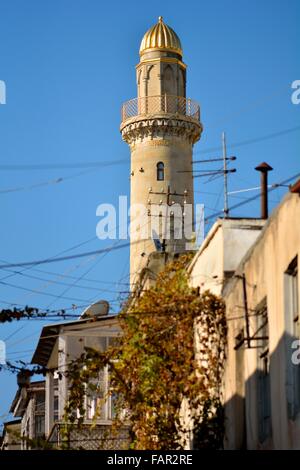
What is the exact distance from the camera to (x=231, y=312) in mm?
23766

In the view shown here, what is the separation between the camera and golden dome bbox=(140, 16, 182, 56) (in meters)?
87.2

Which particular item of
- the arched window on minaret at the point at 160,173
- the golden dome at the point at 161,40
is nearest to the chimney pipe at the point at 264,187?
the arched window on minaret at the point at 160,173

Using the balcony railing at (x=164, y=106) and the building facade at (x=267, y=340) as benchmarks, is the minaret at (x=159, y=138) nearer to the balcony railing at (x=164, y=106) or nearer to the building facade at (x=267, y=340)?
the balcony railing at (x=164, y=106)

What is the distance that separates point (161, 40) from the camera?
87.6 m

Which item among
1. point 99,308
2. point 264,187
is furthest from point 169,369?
point 99,308

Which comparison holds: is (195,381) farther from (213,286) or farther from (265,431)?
(265,431)

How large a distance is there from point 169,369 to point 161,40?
63.6m

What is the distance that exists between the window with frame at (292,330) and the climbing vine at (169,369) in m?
4.05

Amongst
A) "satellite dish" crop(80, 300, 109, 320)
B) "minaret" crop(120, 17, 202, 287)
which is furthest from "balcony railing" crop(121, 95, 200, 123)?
"satellite dish" crop(80, 300, 109, 320)

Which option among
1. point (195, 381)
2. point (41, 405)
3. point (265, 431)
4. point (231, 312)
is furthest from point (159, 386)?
point (41, 405)

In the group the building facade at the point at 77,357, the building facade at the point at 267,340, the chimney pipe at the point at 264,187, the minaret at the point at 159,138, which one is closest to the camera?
the building facade at the point at 267,340

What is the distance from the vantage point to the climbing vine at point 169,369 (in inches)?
967

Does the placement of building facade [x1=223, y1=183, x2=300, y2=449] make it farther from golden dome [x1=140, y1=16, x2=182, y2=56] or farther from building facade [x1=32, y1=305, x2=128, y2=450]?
golden dome [x1=140, y1=16, x2=182, y2=56]

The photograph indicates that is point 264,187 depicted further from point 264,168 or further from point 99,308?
point 99,308
